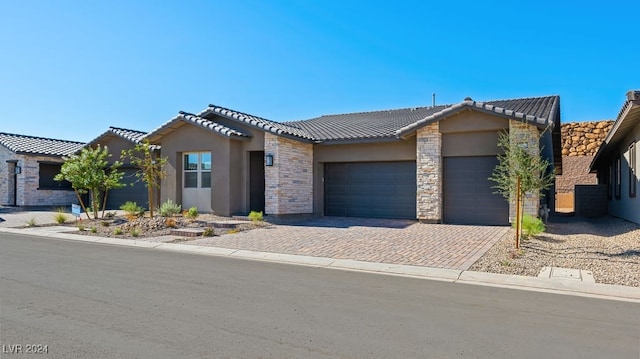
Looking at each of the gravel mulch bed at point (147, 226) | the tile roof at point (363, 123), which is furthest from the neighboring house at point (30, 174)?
the tile roof at point (363, 123)

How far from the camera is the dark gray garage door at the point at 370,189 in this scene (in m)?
17.0

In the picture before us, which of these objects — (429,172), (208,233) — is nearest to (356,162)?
(429,172)

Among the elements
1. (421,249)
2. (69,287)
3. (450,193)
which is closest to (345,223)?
(450,193)

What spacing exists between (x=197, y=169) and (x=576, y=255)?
1430 centimetres

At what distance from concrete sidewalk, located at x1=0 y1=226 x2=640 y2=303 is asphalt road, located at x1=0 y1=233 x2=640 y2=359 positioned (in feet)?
1.30

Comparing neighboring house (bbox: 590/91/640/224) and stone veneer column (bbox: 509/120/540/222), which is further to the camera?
stone veneer column (bbox: 509/120/540/222)

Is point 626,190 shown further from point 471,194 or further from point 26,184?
point 26,184

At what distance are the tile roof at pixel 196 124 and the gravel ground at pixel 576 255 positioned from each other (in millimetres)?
10508

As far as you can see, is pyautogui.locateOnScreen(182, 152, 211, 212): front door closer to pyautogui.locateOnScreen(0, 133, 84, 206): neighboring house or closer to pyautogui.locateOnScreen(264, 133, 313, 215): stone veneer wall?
pyautogui.locateOnScreen(264, 133, 313, 215): stone veneer wall

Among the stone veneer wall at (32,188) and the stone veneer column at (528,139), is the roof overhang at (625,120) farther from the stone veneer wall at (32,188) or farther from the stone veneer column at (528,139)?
the stone veneer wall at (32,188)

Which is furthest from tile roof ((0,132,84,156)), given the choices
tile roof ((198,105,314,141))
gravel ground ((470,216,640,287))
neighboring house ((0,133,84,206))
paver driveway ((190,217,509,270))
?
gravel ground ((470,216,640,287))

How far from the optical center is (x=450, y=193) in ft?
51.7

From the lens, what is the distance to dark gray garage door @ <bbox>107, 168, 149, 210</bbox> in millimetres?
22702

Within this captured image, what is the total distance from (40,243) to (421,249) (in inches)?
407
